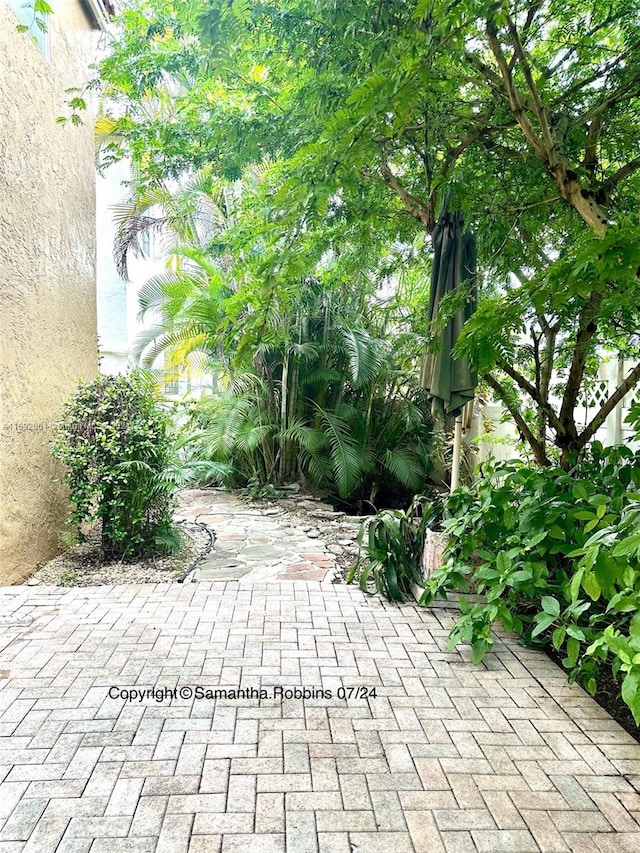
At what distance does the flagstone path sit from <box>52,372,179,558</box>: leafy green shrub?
1.17 m

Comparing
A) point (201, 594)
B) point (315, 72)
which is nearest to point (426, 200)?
point (315, 72)

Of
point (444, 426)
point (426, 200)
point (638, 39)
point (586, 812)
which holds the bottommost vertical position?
point (586, 812)

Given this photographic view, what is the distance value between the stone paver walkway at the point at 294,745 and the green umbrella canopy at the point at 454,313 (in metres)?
1.46

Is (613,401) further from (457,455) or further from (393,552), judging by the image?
(393,552)

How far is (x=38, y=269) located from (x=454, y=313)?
3.33 m

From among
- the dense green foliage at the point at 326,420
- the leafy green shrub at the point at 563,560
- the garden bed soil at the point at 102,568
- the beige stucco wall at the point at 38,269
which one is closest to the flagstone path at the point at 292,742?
the leafy green shrub at the point at 563,560

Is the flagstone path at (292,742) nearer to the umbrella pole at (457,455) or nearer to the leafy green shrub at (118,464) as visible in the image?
the umbrella pole at (457,455)

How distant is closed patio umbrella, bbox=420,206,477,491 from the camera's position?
3418mm

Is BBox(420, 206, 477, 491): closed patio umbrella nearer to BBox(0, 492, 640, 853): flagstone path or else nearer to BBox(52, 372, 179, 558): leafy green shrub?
BBox(0, 492, 640, 853): flagstone path

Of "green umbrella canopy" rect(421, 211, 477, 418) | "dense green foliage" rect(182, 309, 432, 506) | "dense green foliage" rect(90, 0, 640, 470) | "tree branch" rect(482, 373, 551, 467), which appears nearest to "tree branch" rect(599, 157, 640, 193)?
"dense green foliage" rect(90, 0, 640, 470)

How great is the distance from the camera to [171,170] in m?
5.16

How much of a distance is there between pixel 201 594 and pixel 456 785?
2297mm

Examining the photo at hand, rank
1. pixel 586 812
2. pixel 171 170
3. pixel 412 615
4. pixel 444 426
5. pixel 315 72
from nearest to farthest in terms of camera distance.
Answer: pixel 586 812
pixel 315 72
pixel 412 615
pixel 171 170
pixel 444 426

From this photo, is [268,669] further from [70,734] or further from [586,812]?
[586,812]
